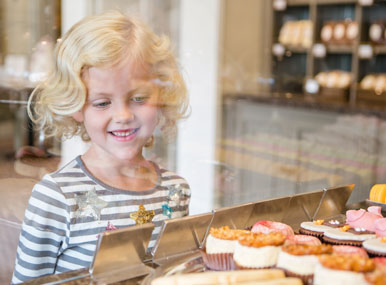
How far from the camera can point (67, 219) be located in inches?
46.6

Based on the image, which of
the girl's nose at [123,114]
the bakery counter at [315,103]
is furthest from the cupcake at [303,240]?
the bakery counter at [315,103]

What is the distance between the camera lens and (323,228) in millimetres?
952

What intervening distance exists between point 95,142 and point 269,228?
0.52 m

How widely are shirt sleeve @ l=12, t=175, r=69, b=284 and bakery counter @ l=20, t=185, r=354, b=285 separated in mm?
371

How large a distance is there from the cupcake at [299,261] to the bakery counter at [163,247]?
124mm

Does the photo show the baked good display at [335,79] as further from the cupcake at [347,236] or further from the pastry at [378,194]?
the cupcake at [347,236]

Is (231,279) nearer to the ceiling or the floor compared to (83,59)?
nearer to the floor

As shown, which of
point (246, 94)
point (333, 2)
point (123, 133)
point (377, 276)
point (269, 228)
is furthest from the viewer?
point (333, 2)

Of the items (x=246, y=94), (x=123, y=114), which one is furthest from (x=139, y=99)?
(x=246, y=94)

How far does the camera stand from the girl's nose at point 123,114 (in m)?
1.25

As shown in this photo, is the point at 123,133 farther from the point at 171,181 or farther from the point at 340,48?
the point at 340,48

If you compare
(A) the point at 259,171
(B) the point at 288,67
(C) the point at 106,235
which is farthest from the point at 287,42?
(C) the point at 106,235

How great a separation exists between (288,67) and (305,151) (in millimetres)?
1719

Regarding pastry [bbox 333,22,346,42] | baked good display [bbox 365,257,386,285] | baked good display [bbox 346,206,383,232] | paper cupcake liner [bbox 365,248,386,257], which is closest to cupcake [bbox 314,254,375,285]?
baked good display [bbox 365,257,386,285]
